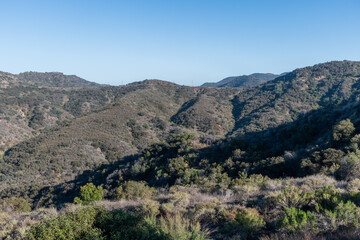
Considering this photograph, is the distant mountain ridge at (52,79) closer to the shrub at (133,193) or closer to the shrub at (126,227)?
the shrub at (133,193)

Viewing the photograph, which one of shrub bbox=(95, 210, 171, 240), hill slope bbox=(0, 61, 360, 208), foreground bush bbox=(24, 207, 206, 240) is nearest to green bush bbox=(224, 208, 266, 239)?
foreground bush bbox=(24, 207, 206, 240)

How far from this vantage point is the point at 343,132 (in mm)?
14117

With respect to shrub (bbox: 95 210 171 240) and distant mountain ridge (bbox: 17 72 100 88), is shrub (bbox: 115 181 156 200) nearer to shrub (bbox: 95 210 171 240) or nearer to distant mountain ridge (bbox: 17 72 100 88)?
shrub (bbox: 95 210 171 240)

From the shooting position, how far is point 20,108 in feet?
246

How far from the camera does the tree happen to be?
13.9 m

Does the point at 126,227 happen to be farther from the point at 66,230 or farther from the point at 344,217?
the point at 344,217

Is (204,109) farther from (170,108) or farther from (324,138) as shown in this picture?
(324,138)

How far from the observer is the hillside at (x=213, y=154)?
19.0ft

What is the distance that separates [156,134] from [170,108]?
2352 cm

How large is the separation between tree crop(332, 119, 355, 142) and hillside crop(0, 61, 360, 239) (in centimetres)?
9

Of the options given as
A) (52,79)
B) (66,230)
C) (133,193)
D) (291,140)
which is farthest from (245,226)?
(52,79)

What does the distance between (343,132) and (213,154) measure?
10605 mm

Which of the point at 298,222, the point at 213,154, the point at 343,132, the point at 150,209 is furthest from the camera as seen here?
the point at 213,154

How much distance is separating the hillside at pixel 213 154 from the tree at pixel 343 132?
9 cm
